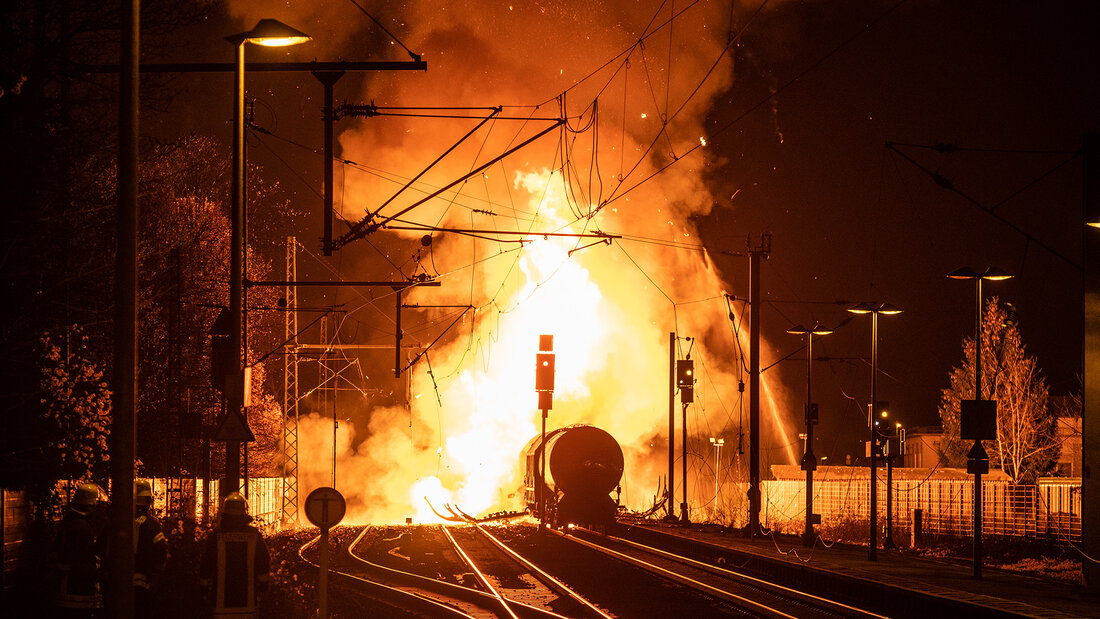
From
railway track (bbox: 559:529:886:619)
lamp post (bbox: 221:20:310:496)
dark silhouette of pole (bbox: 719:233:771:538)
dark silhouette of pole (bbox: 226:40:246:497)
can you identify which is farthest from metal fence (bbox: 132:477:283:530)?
dark silhouette of pole (bbox: 719:233:771:538)

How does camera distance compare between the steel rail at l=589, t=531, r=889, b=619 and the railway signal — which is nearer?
the steel rail at l=589, t=531, r=889, b=619

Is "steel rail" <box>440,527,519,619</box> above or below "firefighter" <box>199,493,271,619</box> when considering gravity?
below

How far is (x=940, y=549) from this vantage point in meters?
30.8

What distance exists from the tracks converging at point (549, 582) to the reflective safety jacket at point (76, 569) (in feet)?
23.8

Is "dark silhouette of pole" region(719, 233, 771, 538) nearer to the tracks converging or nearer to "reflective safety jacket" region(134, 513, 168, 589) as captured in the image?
the tracks converging

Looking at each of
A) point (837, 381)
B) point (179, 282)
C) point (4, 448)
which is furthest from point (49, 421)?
point (837, 381)

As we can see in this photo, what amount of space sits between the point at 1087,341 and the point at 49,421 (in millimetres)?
19461

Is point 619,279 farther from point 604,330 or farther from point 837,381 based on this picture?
point 837,381

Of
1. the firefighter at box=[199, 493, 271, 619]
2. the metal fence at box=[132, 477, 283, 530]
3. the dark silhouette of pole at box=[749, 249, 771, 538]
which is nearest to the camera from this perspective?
the firefighter at box=[199, 493, 271, 619]

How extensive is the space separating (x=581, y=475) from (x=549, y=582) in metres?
14.5

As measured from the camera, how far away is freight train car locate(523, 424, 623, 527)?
3625cm

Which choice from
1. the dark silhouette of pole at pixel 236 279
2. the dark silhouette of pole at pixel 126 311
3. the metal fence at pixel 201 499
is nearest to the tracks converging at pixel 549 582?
the metal fence at pixel 201 499

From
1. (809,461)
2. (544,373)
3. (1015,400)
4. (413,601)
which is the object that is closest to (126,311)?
(413,601)

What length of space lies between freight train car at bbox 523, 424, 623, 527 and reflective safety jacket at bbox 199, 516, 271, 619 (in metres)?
26.6
